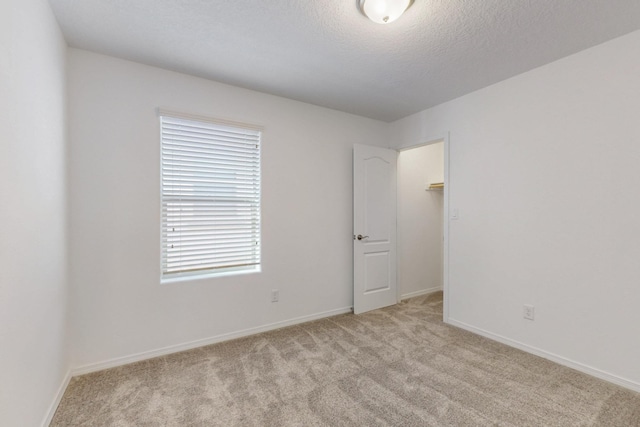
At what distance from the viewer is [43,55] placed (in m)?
1.65

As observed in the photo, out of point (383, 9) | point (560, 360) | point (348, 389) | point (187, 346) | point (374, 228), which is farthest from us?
point (374, 228)

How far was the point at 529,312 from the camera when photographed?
2.52m

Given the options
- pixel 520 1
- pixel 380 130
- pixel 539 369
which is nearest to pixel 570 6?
pixel 520 1

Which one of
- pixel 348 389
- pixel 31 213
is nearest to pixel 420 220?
pixel 348 389

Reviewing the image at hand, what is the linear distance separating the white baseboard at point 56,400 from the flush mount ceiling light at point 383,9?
303 cm

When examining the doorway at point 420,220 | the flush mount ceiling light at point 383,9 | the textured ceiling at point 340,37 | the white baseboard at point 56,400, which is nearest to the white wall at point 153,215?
the white baseboard at point 56,400

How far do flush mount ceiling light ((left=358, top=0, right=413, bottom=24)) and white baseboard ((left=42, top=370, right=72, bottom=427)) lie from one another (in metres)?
3.03

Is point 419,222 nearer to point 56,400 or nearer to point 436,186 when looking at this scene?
point 436,186

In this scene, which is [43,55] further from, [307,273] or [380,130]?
[380,130]

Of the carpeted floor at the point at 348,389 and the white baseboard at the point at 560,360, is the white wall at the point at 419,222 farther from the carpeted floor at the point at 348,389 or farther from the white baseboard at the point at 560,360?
the carpeted floor at the point at 348,389

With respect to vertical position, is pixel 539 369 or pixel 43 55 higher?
pixel 43 55

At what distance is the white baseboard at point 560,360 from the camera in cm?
201

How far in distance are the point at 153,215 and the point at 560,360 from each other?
3.64 metres

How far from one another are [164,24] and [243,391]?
2.59 m
